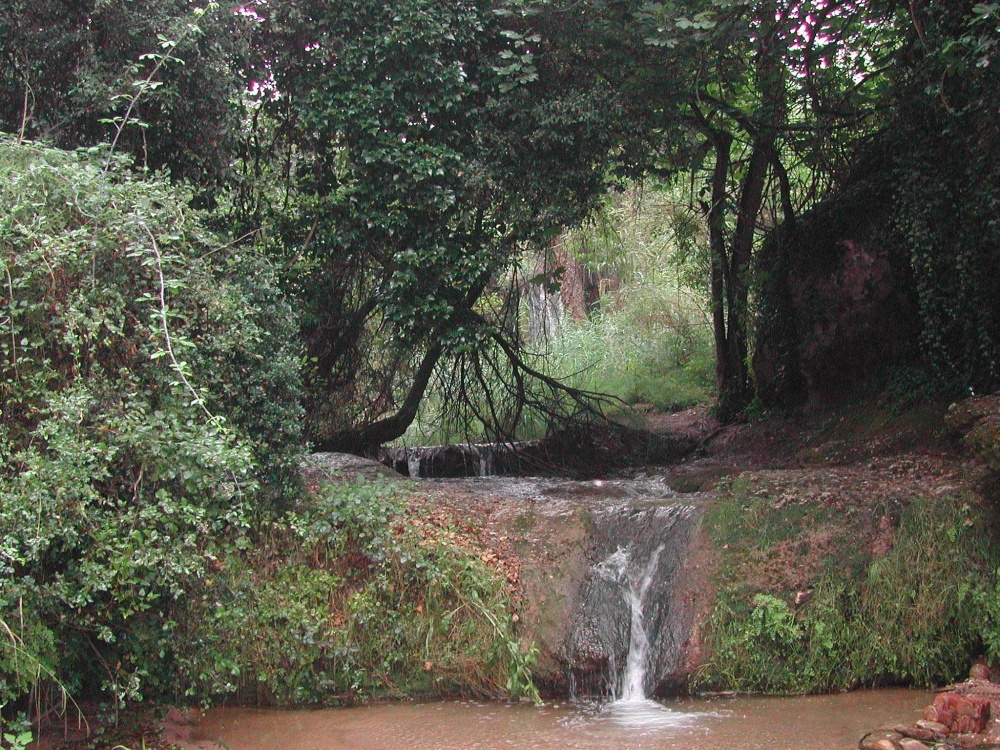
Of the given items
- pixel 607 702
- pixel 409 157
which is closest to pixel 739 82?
pixel 409 157

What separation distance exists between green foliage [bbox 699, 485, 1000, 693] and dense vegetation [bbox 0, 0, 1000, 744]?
0.05 m

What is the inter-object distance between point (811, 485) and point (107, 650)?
212 inches

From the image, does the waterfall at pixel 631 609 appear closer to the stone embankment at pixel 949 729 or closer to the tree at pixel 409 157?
the stone embankment at pixel 949 729

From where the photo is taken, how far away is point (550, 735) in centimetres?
558

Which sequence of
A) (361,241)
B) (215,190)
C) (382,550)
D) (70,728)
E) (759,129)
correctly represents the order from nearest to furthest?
(70,728) → (382,550) → (215,190) → (361,241) → (759,129)

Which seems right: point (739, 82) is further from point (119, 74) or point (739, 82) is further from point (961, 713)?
point (961, 713)

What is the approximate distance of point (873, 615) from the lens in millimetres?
6539

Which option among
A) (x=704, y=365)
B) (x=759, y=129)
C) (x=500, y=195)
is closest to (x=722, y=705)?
(x=500, y=195)

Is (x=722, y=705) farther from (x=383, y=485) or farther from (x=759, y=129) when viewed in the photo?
(x=759, y=129)

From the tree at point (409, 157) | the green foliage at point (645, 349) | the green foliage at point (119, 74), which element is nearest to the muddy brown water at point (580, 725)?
the tree at point (409, 157)

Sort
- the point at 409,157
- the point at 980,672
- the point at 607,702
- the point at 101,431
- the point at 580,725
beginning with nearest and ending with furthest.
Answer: the point at 101,431 → the point at 580,725 → the point at 980,672 → the point at 607,702 → the point at 409,157

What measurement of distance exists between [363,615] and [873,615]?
363 cm

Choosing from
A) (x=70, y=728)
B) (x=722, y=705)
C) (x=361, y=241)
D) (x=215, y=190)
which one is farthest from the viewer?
(x=361, y=241)

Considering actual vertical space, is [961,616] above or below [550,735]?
above
